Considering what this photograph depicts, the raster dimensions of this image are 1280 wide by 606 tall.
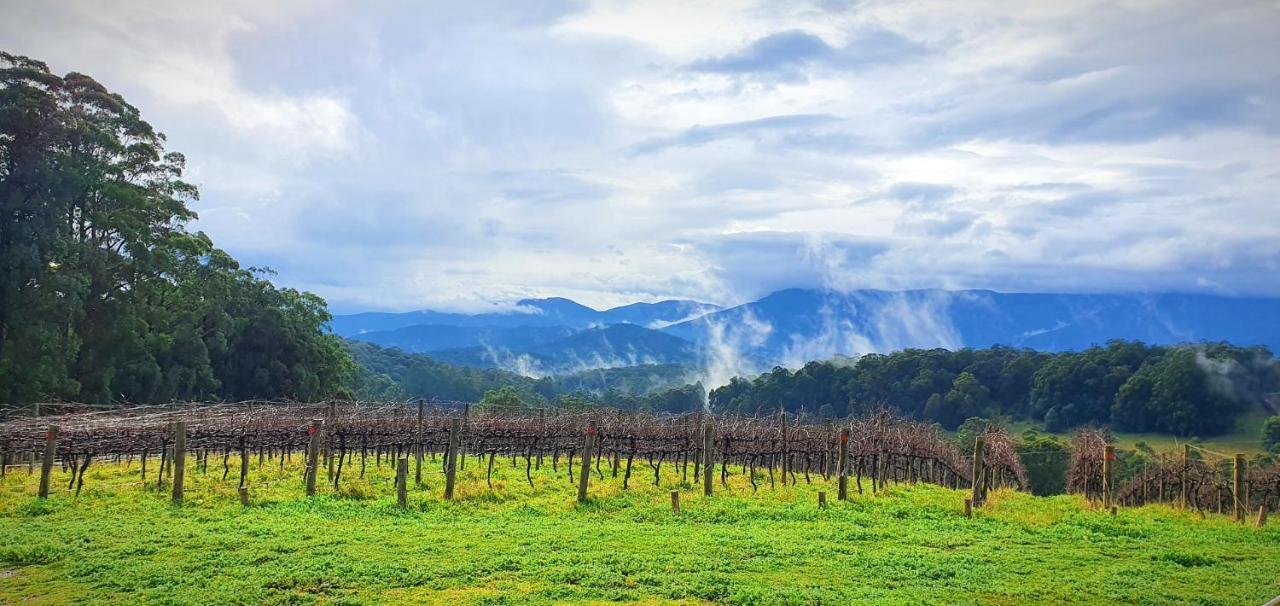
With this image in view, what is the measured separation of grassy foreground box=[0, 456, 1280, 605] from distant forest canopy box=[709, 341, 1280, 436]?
5272cm

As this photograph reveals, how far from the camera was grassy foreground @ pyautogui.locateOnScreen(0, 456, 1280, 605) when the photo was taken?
39.8ft

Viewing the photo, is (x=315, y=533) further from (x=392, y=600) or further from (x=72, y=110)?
(x=72, y=110)

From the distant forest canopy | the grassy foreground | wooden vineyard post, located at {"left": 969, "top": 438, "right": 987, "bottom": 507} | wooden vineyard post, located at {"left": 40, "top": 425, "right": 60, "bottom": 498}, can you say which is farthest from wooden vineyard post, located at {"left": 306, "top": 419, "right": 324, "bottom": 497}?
the distant forest canopy

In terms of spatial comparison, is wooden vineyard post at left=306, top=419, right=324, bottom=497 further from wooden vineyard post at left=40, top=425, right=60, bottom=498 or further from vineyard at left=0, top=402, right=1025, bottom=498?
wooden vineyard post at left=40, top=425, right=60, bottom=498

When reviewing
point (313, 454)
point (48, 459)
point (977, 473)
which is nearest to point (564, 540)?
point (313, 454)

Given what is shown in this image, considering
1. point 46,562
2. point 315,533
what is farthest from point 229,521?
point 46,562

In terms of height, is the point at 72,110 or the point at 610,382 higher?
the point at 72,110

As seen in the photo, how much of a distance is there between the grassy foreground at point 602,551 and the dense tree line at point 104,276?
1812 cm

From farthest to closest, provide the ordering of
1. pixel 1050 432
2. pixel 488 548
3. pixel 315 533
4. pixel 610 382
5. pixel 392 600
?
1. pixel 610 382
2. pixel 1050 432
3. pixel 315 533
4. pixel 488 548
5. pixel 392 600

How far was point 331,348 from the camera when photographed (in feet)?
191

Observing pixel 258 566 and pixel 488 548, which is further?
pixel 488 548

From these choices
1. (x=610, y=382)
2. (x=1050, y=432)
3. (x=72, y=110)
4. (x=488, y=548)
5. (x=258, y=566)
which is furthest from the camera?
(x=610, y=382)

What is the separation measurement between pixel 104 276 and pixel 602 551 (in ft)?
121

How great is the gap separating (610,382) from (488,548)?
535ft
